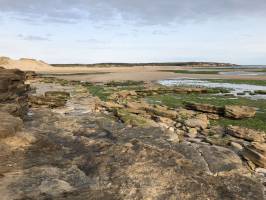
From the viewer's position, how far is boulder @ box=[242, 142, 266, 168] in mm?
12219

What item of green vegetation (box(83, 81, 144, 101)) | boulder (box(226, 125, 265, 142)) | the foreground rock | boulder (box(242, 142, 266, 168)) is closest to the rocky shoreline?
boulder (box(242, 142, 266, 168))

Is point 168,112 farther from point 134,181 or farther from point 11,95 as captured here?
point 134,181

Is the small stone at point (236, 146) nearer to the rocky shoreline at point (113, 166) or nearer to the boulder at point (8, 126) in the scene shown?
the rocky shoreline at point (113, 166)

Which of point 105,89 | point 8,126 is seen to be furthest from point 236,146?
point 105,89

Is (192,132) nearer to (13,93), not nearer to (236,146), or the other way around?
(236,146)

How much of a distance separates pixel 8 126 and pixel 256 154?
8425 millimetres

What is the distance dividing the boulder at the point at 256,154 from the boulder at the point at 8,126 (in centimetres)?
795

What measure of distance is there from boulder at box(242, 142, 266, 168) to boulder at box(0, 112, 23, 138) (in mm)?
7950

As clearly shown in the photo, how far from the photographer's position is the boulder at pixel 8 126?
30.6 ft

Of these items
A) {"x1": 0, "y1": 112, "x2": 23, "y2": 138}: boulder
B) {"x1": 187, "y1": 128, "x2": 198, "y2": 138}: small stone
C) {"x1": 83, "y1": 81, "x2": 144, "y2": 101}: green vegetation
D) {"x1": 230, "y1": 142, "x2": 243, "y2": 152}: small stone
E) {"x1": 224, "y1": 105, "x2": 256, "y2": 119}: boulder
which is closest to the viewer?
{"x1": 0, "y1": 112, "x2": 23, "y2": 138}: boulder

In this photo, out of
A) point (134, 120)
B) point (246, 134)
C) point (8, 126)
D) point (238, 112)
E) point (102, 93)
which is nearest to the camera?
point (8, 126)

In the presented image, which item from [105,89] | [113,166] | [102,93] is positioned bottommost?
[105,89]

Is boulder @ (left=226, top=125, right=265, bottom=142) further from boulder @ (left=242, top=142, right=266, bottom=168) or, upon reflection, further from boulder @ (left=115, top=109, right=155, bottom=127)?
boulder @ (left=115, top=109, right=155, bottom=127)

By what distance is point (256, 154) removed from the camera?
12.4 meters
